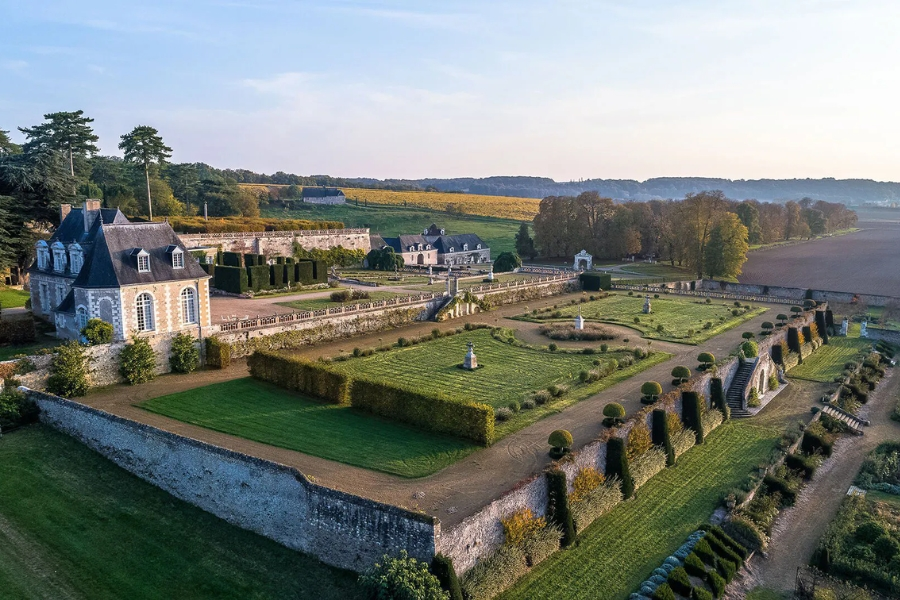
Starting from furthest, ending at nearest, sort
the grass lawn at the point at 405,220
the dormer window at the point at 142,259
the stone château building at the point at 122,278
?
1. the grass lawn at the point at 405,220
2. the dormer window at the point at 142,259
3. the stone château building at the point at 122,278

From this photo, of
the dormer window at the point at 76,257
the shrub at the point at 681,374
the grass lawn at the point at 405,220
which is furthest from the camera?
the grass lawn at the point at 405,220

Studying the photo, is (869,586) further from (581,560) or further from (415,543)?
(415,543)

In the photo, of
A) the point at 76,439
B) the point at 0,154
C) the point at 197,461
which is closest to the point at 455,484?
the point at 197,461

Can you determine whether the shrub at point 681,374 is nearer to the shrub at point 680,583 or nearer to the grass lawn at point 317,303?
the shrub at point 680,583

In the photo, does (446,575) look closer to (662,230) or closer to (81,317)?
(81,317)

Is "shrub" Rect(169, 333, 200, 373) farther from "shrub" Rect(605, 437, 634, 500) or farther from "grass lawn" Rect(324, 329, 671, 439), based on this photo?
"shrub" Rect(605, 437, 634, 500)

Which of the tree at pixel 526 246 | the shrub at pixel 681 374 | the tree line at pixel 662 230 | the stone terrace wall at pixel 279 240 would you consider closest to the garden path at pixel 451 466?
the shrub at pixel 681 374
